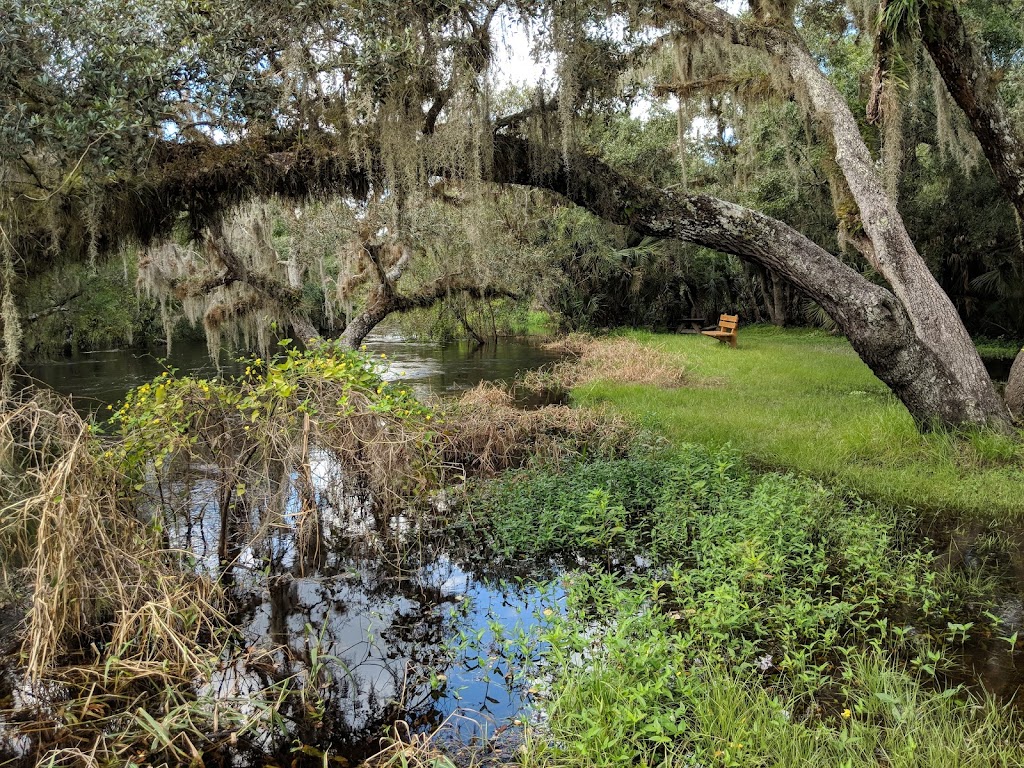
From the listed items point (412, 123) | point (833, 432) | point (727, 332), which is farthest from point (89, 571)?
point (727, 332)

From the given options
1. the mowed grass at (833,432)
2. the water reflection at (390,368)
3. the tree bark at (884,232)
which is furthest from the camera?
the water reflection at (390,368)

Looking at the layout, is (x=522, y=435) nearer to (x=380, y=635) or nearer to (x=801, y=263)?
(x=801, y=263)

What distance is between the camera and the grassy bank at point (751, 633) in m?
2.75

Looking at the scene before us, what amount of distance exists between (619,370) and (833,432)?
19.8 ft

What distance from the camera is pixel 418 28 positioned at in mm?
5730

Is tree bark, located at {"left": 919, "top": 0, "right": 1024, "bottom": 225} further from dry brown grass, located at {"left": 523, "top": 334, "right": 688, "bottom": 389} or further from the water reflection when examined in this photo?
the water reflection

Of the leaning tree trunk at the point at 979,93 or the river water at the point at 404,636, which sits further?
the leaning tree trunk at the point at 979,93

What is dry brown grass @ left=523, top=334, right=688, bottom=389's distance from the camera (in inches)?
488

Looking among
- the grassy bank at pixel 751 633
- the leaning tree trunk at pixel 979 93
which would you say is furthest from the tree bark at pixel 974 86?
the grassy bank at pixel 751 633

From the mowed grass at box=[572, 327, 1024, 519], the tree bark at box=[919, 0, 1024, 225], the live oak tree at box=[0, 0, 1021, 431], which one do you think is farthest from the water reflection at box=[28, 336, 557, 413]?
the tree bark at box=[919, 0, 1024, 225]

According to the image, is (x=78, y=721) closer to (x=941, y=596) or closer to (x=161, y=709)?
(x=161, y=709)

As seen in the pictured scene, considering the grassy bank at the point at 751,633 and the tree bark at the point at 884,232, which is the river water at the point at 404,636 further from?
the tree bark at the point at 884,232

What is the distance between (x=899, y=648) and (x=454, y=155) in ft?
17.6

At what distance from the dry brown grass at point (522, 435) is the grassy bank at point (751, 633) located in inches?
59.8
